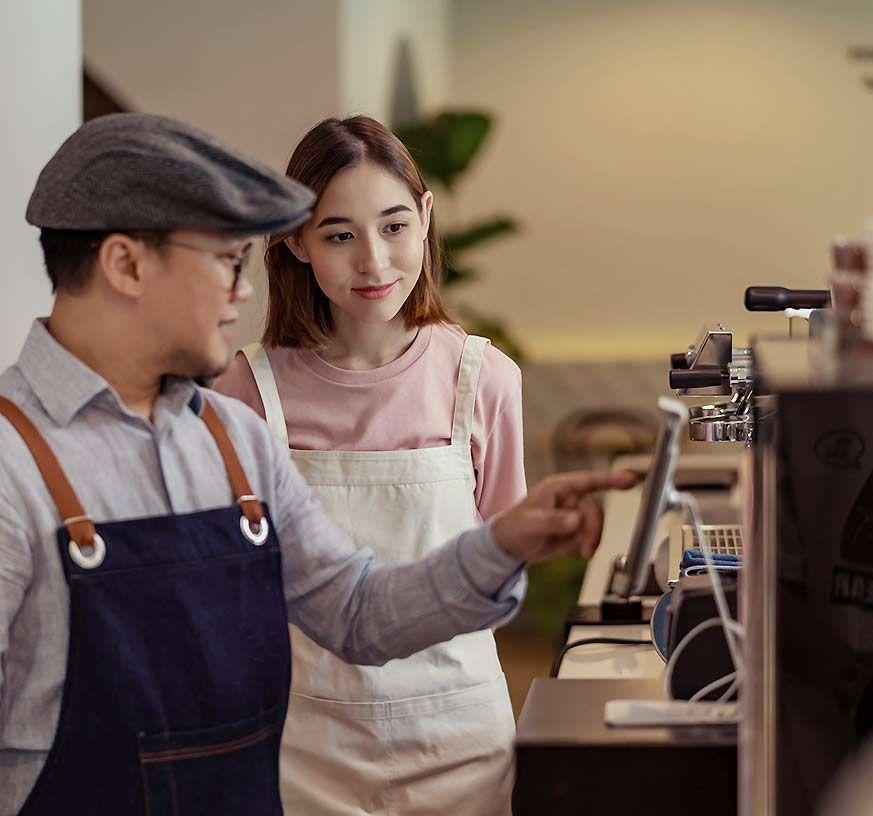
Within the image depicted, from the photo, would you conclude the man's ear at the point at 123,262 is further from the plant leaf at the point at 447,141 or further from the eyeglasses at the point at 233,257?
the plant leaf at the point at 447,141

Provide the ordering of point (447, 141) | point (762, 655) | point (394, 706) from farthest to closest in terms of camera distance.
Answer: point (447, 141)
point (394, 706)
point (762, 655)

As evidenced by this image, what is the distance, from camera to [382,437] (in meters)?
1.94

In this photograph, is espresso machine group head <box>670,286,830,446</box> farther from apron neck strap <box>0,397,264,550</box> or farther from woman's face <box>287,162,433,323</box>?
apron neck strap <box>0,397,264,550</box>

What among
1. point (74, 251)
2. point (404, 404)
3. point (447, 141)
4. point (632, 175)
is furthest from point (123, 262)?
point (632, 175)

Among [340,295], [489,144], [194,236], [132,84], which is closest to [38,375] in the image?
[194,236]

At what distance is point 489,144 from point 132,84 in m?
3.10

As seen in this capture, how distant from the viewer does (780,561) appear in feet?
3.30

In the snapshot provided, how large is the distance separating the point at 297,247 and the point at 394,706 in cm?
65

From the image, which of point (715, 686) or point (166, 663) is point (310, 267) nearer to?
point (166, 663)

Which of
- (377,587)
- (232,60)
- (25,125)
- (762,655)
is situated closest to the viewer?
(762,655)

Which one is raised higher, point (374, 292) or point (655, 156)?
point (655, 156)

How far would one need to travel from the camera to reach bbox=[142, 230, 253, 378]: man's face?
129 centimetres

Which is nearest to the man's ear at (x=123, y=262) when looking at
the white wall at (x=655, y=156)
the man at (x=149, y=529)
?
the man at (x=149, y=529)

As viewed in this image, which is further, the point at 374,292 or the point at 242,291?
the point at 374,292
